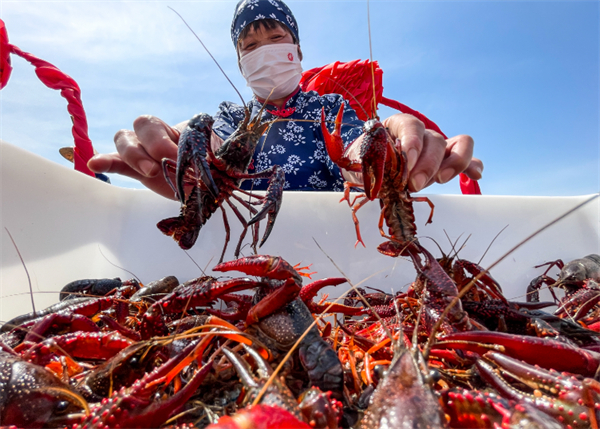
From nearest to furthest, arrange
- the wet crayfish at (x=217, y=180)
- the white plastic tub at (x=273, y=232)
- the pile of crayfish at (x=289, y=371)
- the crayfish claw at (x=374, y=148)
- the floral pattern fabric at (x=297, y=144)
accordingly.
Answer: the pile of crayfish at (x=289, y=371) < the crayfish claw at (x=374, y=148) < the wet crayfish at (x=217, y=180) < the white plastic tub at (x=273, y=232) < the floral pattern fabric at (x=297, y=144)

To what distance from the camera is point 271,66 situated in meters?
2.38

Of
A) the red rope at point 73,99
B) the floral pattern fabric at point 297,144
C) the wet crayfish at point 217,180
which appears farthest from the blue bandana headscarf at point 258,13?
the red rope at point 73,99

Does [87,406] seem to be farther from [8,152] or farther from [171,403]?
[8,152]

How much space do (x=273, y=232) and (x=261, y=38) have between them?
1.53m

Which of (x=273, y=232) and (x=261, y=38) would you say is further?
(x=261, y=38)

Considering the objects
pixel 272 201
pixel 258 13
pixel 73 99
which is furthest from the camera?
pixel 73 99

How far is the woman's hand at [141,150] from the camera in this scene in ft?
4.59

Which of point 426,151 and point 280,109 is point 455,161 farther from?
point 280,109

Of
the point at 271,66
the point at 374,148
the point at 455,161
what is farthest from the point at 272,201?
the point at 271,66

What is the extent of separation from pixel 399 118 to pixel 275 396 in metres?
1.38

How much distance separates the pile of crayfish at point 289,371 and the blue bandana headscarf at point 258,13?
2200 mm

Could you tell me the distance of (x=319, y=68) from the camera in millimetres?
4043

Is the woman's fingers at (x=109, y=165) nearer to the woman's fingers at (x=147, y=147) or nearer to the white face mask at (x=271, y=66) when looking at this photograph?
the woman's fingers at (x=147, y=147)

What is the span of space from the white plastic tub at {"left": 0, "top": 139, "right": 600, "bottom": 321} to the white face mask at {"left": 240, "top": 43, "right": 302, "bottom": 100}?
40.3 inches
